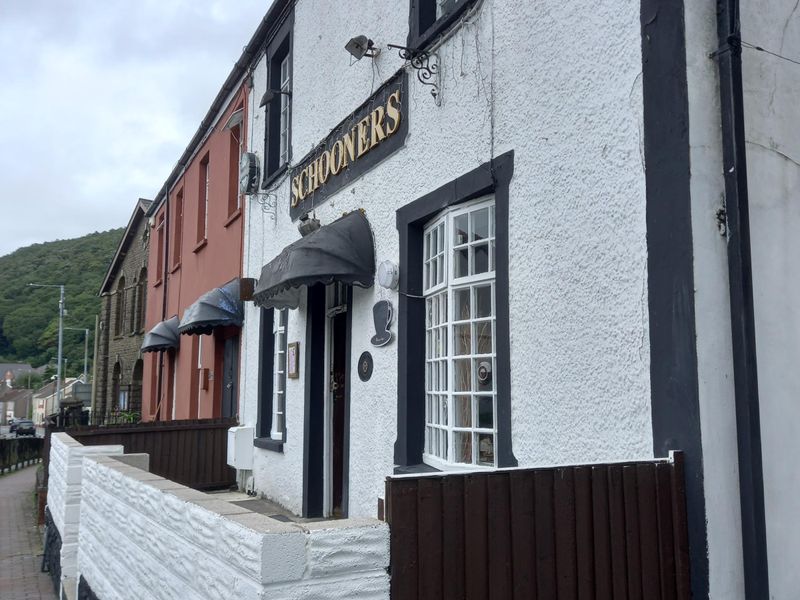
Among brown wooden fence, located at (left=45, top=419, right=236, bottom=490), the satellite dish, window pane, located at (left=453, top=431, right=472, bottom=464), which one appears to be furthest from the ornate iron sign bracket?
brown wooden fence, located at (left=45, top=419, right=236, bottom=490)

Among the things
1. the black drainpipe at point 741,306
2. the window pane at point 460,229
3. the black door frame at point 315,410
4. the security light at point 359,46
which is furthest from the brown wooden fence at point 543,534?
the black door frame at point 315,410

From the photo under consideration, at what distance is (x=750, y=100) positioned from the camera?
3984 mm

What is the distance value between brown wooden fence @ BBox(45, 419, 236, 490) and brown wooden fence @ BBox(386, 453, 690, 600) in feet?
25.3

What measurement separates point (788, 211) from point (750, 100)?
0.58 m

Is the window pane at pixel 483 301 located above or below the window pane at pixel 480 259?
below

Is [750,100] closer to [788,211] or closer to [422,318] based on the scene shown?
[788,211]

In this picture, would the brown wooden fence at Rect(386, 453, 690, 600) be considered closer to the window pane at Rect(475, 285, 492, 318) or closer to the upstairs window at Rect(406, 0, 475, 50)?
the window pane at Rect(475, 285, 492, 318)

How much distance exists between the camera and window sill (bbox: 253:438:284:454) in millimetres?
9141

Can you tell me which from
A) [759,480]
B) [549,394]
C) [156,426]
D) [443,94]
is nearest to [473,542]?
[759,480]

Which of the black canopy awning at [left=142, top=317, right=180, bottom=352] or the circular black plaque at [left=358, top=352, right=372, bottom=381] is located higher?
the black canopy awning at [left=142, top=317, right=180, bottom=352]

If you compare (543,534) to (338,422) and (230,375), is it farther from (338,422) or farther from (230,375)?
(230,375)

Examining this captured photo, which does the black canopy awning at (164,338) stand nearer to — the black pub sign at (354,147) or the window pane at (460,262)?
the black pub sign at (354,147)

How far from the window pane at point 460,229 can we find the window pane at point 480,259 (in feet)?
0.56

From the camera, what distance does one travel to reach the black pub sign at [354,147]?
668 cm
